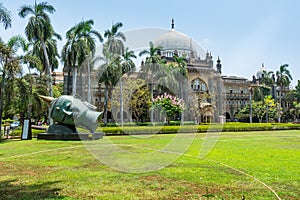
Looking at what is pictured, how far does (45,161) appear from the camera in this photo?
8.55m

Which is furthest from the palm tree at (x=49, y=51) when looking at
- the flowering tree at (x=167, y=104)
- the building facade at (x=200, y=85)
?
the flowering tree at (x=167, y=104)

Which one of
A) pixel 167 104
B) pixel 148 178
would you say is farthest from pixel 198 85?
pixel 148 178

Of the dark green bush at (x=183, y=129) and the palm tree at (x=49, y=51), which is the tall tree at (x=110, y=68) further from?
the dark green bush at (x=183, y=129)

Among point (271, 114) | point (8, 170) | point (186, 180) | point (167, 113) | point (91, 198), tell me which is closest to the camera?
point (91, 198)

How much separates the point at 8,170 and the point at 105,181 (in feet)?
9.62

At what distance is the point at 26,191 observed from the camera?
17.0 feet

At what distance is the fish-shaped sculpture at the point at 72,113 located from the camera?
1609 cm

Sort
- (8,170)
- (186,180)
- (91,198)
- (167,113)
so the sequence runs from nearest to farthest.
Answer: (91,198)
(186,180)
(8,170)
(167,113)

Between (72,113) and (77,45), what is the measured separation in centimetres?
1381

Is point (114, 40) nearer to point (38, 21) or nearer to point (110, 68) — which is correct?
point (110, 68)

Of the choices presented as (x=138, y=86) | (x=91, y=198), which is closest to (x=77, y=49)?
(x=138, y=86)

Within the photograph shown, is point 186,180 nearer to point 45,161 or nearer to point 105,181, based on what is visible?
point 105,181

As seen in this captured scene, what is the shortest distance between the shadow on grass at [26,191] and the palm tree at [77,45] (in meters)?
22.3

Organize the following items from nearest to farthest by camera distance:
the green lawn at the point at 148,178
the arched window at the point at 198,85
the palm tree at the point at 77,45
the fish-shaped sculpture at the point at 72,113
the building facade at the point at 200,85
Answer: the green lawn at the point at 148,178 → the fish-shaped sculpture at the point at 72,113 → the palm tree at the point at 77,45 → the building facade at the point at 200,85 → the arched window at the point at 198,85
